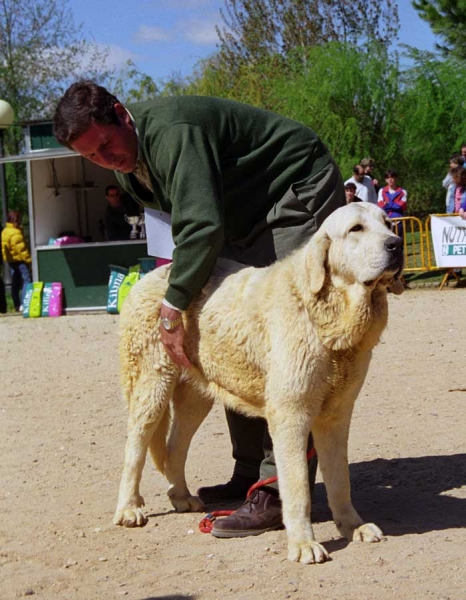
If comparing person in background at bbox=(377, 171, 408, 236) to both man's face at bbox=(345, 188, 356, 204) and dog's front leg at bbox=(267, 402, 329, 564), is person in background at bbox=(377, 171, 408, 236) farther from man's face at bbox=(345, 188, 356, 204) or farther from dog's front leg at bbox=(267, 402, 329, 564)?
dog's front leg at bbox=(267, 402, 329, 564)

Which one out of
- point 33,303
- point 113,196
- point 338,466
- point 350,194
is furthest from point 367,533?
point 113,196

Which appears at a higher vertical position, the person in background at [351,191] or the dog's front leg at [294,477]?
the person in background at [351,191]

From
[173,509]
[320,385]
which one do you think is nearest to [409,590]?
[320,385]

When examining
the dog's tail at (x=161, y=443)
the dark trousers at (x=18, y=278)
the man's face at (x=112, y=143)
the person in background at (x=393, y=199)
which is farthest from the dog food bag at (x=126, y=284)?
the man's face at (x=112, y=143)

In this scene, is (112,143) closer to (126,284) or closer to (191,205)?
(191,205)

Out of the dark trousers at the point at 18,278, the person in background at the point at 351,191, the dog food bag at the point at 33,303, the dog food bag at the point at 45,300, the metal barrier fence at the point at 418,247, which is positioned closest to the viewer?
the person in background at the point at 351,191

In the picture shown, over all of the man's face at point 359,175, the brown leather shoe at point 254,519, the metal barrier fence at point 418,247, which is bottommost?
the brown leather shoe at point 254,519

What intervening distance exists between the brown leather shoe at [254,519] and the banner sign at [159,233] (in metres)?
1.38

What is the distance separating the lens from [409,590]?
12.0ft

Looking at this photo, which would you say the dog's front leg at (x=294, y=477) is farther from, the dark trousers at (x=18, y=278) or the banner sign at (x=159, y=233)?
the dark trousers at (x=18, y=278)

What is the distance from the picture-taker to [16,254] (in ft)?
59.4

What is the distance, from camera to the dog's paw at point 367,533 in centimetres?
432

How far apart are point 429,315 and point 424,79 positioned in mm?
11538

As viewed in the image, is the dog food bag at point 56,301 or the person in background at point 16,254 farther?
the person in background at point 16,254
